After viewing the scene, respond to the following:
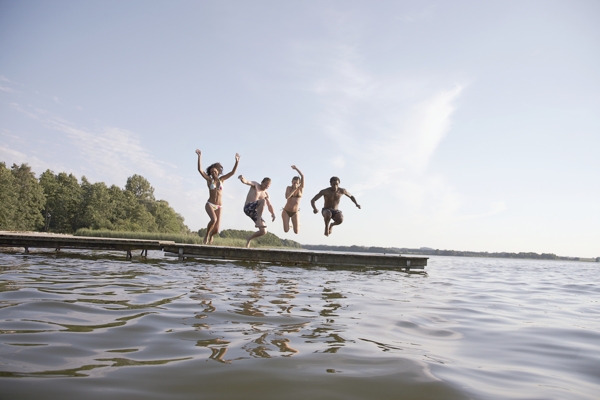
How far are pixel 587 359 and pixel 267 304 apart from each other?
275 centimetres

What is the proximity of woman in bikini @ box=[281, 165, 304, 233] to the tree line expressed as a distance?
4722 centimetres

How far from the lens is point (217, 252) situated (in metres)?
11.6

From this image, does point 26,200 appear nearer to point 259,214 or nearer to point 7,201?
point 7,201

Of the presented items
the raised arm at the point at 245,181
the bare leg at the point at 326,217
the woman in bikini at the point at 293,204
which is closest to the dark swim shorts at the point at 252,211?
the raised arm at the point at 245,181

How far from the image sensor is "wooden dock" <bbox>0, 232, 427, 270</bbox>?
11.4 metres

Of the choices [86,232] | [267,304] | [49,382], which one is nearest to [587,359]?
[267,304]

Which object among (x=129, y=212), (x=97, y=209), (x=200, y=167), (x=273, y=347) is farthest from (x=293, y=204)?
(x=129, y=212)

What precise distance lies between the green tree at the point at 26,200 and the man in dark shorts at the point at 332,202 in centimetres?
4902

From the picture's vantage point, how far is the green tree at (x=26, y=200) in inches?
1969

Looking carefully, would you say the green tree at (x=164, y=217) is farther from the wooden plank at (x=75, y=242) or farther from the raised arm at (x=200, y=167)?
the raised arm at (x=200, y=167)

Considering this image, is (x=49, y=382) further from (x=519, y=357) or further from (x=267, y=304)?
(x=519, y=357)

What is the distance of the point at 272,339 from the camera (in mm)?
2838

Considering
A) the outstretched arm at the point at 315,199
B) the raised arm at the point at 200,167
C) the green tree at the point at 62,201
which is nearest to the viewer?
the raised arm at the point at 200,167

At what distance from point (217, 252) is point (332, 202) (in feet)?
12.8
